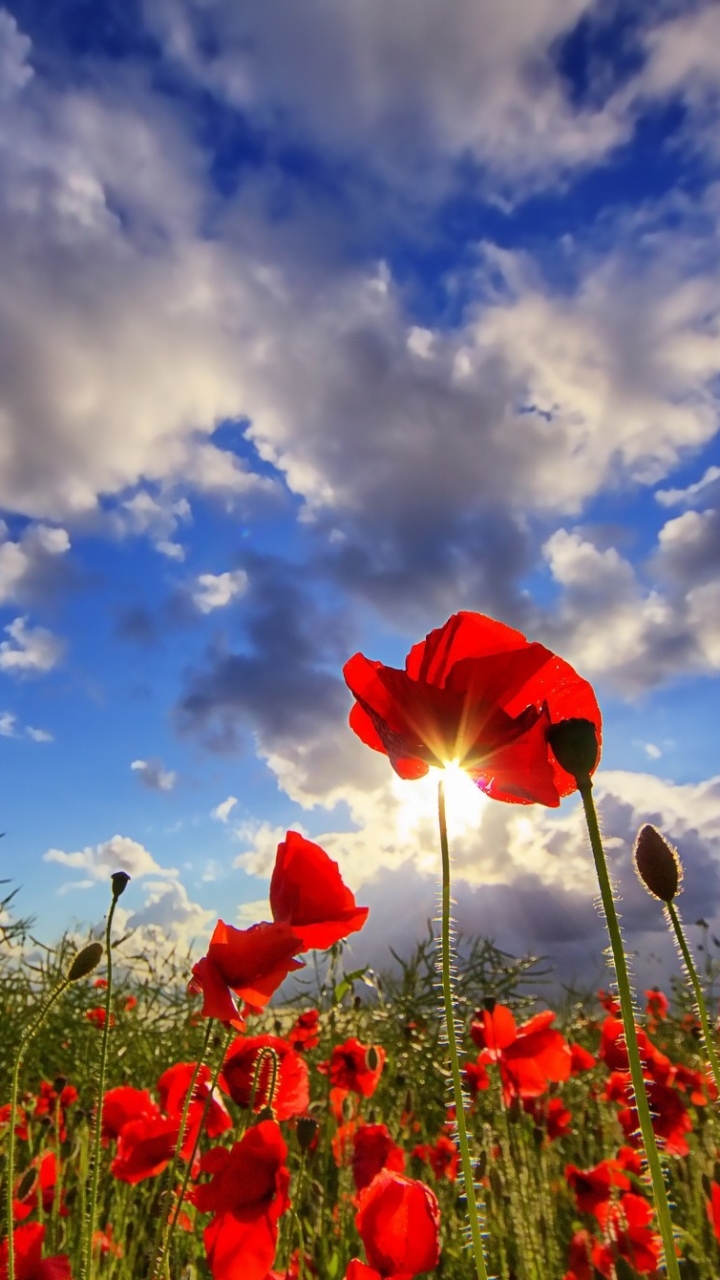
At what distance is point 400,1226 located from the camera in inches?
54.9

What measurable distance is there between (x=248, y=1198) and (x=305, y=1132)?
342mm

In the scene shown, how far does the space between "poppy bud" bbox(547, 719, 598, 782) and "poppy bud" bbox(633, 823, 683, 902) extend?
17 centimetres

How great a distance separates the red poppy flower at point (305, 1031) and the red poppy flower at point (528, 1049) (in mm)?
1305

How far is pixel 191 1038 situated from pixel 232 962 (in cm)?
396

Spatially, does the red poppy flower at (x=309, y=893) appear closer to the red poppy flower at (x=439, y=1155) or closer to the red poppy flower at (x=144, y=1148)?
the red poppy flower at (x=144, y=1148)

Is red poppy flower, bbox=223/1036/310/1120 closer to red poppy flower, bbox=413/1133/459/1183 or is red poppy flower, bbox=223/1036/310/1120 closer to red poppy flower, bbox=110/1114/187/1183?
red poppy flower, bbox=110/1114/187/1183

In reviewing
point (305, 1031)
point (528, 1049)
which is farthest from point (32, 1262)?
point (305, 1031)

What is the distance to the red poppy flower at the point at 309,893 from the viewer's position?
1188 millimetres

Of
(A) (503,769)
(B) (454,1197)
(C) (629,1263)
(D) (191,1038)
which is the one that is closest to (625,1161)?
(C) (629,1263)

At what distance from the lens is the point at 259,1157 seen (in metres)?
1.39

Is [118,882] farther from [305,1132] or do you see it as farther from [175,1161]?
[305,1132]

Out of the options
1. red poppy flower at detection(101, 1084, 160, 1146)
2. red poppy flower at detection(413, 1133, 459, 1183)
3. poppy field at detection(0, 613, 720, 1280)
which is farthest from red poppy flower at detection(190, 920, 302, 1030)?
red poppy flower at detection(413, 1133, 459, 1183)

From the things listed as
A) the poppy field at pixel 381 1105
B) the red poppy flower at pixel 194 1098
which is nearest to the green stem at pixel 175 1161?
the poppy field at pixel 381 1105

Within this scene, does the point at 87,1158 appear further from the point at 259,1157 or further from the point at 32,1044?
the point at 32,1044
